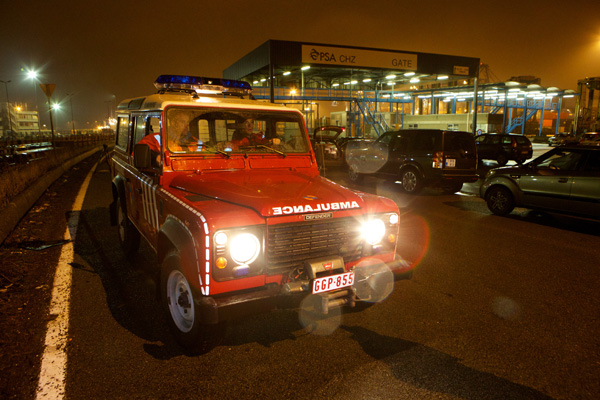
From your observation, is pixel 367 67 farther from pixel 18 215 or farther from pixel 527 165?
pixel 18 215

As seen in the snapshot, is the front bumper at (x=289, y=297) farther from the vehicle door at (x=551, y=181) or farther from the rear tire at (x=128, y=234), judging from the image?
the vehicle door at (x=551, y=181)

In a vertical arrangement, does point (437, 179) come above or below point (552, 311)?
above

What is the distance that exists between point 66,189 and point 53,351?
34.8 ft

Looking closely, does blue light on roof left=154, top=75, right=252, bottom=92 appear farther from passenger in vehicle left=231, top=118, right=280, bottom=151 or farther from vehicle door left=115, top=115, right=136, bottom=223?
passenger in vehicle left=231, top=118, right=280, bottom=151

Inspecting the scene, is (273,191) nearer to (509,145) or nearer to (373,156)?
(373,156)

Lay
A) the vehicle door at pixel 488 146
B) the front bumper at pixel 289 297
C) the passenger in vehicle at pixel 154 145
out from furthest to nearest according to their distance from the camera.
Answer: the vehicle door at pixel 488 146, the passenger in vehicle at pixel 154 145, the front bumper at pixel 289 297

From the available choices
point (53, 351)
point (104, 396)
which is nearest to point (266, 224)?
point (104, 396)

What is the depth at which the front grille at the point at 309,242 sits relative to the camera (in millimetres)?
3061

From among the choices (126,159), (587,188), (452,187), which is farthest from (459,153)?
(126,159)

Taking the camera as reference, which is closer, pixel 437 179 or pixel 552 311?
pixel 552 311

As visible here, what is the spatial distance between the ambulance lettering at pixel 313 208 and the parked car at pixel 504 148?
840 inches

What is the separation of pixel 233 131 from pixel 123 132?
2217 millimetres

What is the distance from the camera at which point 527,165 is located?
27.9ft

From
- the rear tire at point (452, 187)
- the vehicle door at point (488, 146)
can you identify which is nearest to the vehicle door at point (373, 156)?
the rear tire at point (452, 187)
